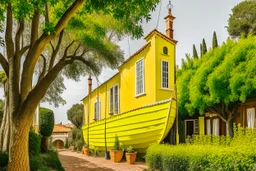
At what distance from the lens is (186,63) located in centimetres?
1482

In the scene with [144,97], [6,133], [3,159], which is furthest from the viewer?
[144,97]

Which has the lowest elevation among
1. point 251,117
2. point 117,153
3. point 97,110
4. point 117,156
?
point 117,156

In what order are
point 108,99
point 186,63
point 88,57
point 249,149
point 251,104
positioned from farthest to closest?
point 108,99 < point 88,57 < point 186,63 < point 251,104 < point 249,149

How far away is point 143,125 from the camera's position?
13078 millimetres

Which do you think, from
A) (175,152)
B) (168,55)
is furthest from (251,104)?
(175,152)

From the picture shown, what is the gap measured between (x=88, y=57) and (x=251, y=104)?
8.80 m

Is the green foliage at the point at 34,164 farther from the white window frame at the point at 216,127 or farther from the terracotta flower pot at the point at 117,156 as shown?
the white window frame at the point at 216,127

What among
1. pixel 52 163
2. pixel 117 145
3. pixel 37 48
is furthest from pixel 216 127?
pixel 37 48

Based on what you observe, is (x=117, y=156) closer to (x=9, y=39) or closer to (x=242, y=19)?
(x=9, y=39)

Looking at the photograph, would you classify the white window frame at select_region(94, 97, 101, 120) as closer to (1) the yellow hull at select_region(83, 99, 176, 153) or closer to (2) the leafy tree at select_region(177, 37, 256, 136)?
(1) the yellow hull at select_region(83, 99, 176, 153)

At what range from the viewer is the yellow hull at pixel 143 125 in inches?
472

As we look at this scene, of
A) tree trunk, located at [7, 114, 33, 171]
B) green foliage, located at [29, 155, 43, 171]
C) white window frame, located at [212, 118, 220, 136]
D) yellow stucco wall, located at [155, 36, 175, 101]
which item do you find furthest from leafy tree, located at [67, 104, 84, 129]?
tree trunk, located at [7, 114, 33, 171]

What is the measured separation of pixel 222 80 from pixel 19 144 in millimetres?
8394

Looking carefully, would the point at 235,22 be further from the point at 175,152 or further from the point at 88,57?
the point at 175,152
